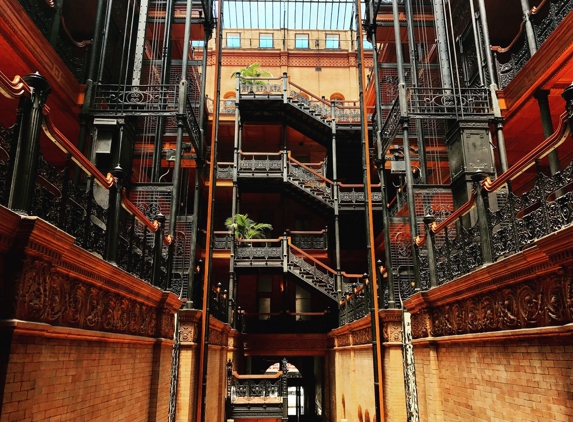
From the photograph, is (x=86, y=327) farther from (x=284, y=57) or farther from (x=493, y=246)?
(x=284, y=57)

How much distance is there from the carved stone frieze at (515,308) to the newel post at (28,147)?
176 inches

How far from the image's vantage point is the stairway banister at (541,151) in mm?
4309

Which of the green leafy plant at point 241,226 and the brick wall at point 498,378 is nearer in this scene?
the brick wall at point 498,378

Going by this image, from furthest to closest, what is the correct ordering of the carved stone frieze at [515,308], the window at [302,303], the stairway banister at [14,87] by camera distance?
the window at [302,303]
the carved stone frieze at [515,308]
the stairway banister at [14,87]

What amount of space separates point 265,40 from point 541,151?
28.5 m

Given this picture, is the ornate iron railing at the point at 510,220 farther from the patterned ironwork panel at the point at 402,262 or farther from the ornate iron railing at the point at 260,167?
the ornate iron railing at the point at 260,167

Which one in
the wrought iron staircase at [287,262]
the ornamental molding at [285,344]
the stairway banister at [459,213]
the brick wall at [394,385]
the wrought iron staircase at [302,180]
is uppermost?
the wrought iron staircase at [302,180]

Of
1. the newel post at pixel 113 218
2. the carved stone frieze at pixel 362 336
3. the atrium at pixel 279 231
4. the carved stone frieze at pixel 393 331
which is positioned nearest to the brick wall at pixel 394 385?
the atrium at pixel 279 231

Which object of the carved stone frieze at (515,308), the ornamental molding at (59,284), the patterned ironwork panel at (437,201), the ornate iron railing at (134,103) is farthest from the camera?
the patterned ironwork panel at (437,201)

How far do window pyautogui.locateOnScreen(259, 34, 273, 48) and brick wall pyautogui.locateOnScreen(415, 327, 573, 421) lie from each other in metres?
26.6

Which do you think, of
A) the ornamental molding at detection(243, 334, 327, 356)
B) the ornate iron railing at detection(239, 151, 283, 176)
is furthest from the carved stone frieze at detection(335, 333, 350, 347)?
the ornate iron railing at detection(239, 151, 283, 176)

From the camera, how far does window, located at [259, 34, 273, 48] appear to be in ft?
101

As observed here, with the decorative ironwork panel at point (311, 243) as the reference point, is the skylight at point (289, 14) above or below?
above

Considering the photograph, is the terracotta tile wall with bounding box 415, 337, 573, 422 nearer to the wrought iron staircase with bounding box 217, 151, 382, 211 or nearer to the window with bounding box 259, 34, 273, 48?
the wrought iron staircase with bounding box 217, 151, 382, 211
